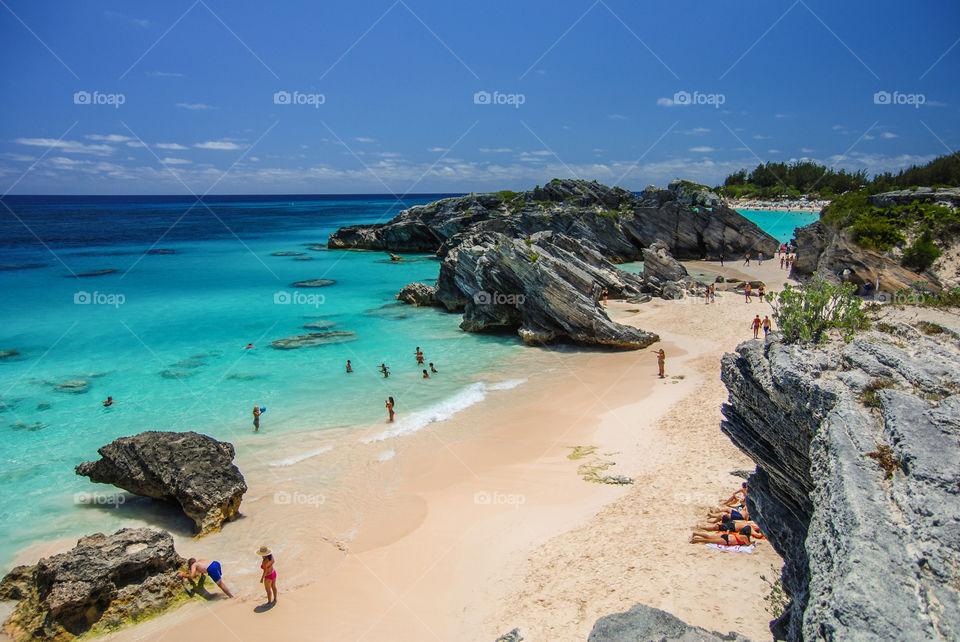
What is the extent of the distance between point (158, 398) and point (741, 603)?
23005 millimetres

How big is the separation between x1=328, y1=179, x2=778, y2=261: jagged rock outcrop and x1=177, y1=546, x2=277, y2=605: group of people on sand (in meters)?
36.7

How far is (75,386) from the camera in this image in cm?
2466

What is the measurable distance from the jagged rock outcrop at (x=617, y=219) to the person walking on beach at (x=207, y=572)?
3664cm

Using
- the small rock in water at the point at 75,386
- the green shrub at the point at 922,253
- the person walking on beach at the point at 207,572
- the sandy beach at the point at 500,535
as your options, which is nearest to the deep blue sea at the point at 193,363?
the small rock in water at the point at 75,386

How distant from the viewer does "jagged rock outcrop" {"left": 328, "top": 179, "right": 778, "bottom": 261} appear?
55719 millimetres

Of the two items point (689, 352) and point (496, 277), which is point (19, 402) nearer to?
point (496, 277)

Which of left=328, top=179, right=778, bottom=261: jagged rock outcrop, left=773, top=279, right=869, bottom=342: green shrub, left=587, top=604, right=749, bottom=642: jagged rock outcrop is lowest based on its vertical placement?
left=587, top=604, right=749, bottom=642: jagged rock outcrop

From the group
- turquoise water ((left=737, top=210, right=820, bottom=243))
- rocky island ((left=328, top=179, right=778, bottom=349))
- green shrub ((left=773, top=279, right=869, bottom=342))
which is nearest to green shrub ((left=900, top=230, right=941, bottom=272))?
rocky island ((left=328, top=179, right=778, bottom=349))

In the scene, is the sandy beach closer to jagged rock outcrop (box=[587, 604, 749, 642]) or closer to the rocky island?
jagged rock outcrop (box=[587, 604, 749, 642])

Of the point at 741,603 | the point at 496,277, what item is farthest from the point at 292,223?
the point at 741,603

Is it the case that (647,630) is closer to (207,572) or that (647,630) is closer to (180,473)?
(207,572)

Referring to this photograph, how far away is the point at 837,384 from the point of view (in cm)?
585

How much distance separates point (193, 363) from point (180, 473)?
52.7 feet

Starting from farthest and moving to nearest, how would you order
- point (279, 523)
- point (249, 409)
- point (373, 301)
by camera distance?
point (373, 301) < point (249, 409) < point (279, 523)
